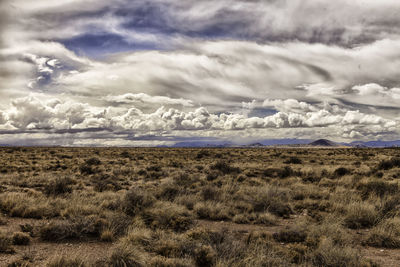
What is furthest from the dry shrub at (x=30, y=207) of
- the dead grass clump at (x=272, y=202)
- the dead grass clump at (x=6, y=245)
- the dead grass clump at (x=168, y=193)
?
the dead grass clump at (x=272, y=202)

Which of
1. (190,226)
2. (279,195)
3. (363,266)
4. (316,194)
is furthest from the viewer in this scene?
(316,194)

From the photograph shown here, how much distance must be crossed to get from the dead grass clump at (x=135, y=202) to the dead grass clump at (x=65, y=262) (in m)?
5.17

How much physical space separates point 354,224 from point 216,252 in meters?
7.18

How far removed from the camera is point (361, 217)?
448 inches

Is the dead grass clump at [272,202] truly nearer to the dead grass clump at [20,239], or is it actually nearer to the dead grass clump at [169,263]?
the dead grass clump at [169,263]

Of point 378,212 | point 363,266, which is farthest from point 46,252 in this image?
point 378,212

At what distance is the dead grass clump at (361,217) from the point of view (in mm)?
11223

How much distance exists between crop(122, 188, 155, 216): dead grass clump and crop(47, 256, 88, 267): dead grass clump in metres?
5.17

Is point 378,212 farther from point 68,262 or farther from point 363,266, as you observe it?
point 68,262

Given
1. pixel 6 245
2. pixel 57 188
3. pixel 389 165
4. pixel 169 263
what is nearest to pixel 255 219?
pixel 169 263

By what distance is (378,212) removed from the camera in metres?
11.9

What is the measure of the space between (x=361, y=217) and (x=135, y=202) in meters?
9.77

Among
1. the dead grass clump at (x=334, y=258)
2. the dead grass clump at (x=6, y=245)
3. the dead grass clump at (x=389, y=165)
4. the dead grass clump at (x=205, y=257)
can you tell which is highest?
the dead grass clump at (x=6, y=245)

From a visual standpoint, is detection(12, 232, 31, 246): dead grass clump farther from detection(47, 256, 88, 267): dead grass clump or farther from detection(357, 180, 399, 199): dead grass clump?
detection(357, 180, 399, 199): dead grass clump
